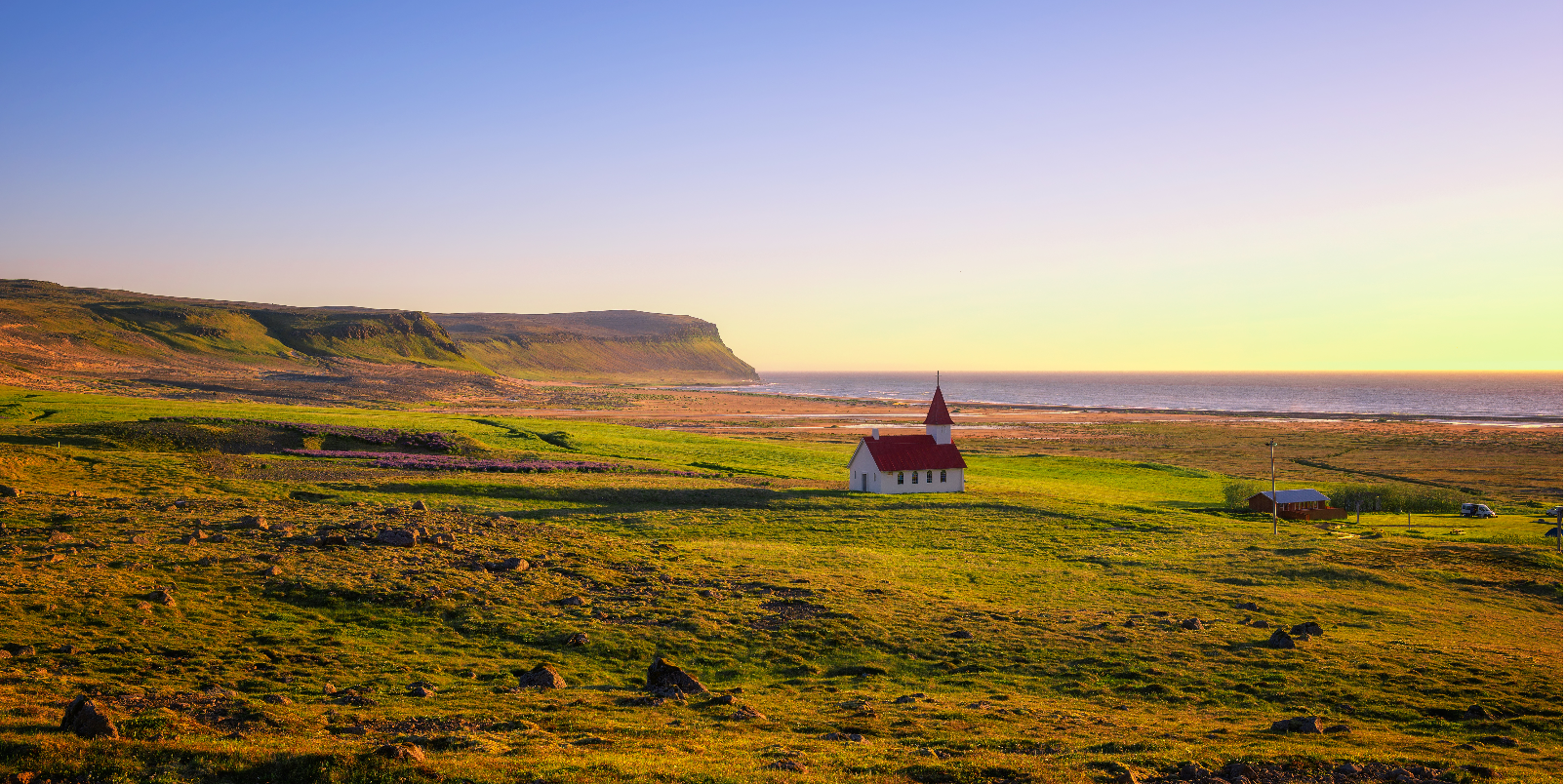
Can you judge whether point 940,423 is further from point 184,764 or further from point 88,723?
point 88,723

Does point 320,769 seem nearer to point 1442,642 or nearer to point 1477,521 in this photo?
point 1442,642

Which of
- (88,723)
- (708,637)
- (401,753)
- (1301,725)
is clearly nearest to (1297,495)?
(1301,725)

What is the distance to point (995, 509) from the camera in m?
54.3

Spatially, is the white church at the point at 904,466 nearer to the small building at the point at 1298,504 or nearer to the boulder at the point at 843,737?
the small building at the point at 1298,504

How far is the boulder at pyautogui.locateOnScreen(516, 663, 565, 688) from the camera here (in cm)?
2091

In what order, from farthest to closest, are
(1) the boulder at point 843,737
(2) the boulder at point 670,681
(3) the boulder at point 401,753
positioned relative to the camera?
(2) the boulder at point 670,681, (1) the boulder at point 843,737, (3) the boulder at point 401,753

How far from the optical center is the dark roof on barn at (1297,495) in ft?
209

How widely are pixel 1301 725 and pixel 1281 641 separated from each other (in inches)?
347

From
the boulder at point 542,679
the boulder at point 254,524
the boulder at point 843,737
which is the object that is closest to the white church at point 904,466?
the boulder at point 254,524

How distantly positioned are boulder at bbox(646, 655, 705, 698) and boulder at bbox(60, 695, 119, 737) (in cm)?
1063

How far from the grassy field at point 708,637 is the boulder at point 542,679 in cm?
33

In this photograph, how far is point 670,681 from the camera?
2130 cm

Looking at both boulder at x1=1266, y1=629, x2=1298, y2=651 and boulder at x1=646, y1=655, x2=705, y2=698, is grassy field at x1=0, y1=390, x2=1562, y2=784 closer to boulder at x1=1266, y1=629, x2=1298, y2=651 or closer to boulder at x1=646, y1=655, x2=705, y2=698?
boulder at x1=1266, y1=629, x2=1298, y2=651

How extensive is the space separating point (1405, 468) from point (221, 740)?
118794mm
